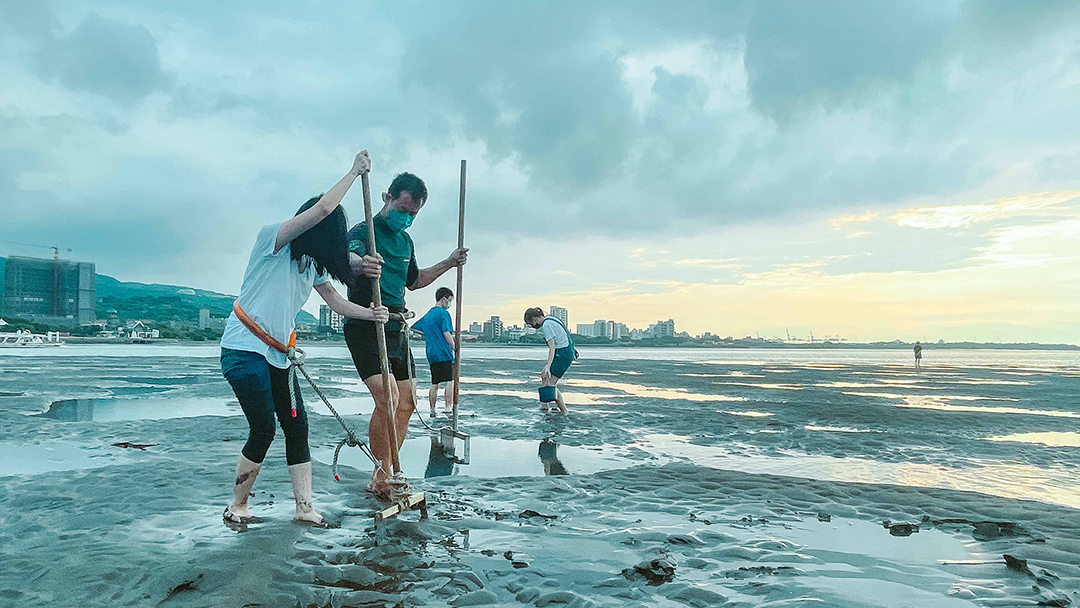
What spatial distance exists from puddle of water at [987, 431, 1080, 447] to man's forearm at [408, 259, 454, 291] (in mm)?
8712

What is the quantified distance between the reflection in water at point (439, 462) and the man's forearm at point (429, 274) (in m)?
1.89

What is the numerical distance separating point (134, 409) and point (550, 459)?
8764 millimetres

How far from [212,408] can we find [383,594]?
10454 millimetres

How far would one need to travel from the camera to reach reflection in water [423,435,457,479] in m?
6.39

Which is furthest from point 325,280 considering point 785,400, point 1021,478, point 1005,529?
point 785,400

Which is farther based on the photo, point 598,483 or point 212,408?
point 212,408

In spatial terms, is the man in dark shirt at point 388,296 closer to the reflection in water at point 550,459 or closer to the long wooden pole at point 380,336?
the long wooden pole at point 380,336

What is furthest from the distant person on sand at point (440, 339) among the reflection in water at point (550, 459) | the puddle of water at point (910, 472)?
the puddle of water at point (910, 472)

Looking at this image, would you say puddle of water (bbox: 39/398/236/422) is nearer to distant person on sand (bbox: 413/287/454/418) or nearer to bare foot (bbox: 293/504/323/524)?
distant person on sand (bbox: 413/287/454/418)

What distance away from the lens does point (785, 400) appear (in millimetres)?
15680

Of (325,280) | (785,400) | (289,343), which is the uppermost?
(325,280)

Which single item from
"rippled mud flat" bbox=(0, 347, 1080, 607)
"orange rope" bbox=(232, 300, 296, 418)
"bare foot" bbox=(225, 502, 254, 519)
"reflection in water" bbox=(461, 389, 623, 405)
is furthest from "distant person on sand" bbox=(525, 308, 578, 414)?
"orange rope" bbox=(232, 300, 296, 418)

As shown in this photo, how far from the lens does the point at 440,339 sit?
1105 cm

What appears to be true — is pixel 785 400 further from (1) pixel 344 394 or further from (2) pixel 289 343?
(2) pixel 289 343
